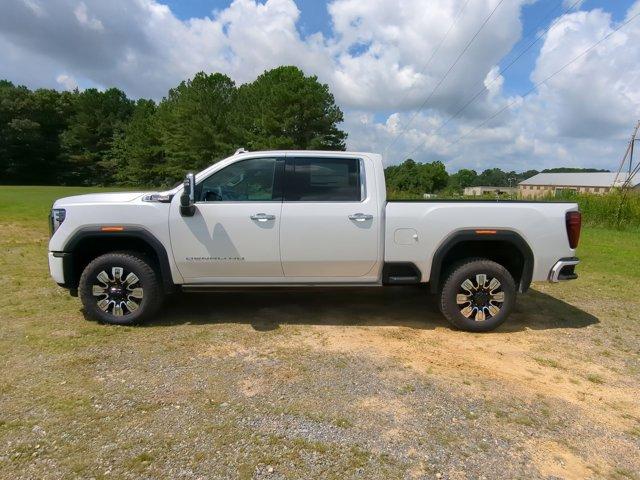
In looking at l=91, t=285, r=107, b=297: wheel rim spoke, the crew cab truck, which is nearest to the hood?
the crew cab truck

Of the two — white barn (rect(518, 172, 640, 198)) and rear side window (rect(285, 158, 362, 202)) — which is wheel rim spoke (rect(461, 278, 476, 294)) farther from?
white barn (rect(518, 172, 640, 198))

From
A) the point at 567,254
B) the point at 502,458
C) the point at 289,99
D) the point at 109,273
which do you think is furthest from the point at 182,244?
the point at 289,99

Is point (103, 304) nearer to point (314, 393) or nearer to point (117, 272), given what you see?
point (117, 272)

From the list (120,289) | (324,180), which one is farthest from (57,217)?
(324,180)

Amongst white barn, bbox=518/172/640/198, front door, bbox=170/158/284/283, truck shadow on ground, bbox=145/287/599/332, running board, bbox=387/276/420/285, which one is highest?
white barn, bbox=518/172/640/198

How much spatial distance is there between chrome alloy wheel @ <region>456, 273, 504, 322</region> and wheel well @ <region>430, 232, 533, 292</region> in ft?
0.86

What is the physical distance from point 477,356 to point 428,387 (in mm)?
927

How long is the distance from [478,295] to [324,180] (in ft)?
6.86

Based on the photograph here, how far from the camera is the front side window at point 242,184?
4719 mm

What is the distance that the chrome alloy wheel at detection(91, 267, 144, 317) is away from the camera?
473cm

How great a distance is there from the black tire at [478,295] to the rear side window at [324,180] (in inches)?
54.8

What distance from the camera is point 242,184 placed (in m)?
4.77

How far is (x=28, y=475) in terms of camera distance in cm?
248

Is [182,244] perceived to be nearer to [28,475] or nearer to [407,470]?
[28,475]
